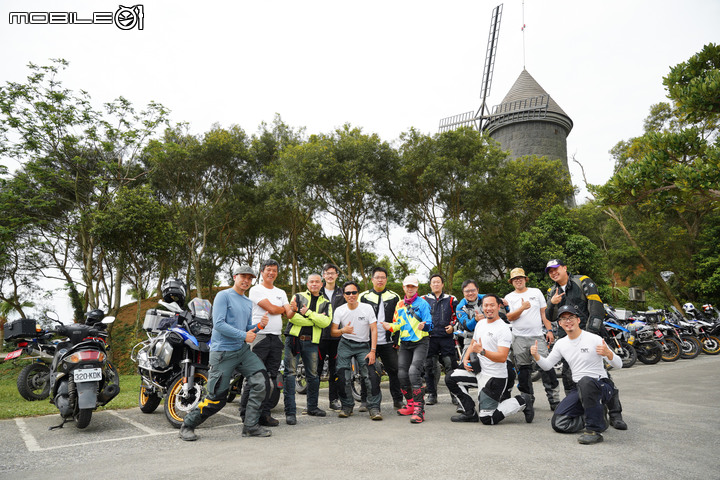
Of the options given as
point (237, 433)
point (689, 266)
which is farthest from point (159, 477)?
point (689, 266)

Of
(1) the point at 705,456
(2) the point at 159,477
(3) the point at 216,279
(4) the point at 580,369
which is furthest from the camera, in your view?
(3) the point at 216,279

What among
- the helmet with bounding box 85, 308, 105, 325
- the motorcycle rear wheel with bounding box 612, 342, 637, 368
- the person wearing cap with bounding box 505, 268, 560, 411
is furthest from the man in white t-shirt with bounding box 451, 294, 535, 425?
the motorcycle rear wheel with bounding box 612, 342, 637, 368

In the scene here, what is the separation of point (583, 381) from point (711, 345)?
12.0m

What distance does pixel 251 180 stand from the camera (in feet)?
73.3

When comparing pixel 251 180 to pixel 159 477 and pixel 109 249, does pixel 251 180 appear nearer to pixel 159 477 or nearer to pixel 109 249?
pixel 109 249

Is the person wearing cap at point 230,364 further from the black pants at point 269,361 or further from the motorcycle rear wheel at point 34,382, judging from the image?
the motorcycle rear wheel at point 34,382

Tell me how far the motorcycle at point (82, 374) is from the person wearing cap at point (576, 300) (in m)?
5.49

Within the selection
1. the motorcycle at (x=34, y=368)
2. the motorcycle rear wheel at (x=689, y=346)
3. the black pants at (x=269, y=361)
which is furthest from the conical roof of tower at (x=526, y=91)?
the motorcycle at (x=34, y=368)

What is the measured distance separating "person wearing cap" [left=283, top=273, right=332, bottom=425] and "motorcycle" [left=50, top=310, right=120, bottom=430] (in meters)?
2.12

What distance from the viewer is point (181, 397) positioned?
5.25 meters

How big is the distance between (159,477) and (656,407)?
6.24 meters

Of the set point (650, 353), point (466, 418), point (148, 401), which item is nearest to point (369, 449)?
point (466, 418)

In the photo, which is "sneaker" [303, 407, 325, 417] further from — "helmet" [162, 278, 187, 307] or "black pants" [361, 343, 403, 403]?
"helmet" [162, 278, 187, 307]

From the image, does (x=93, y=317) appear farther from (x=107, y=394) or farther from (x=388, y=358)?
(x=388, y=358)
